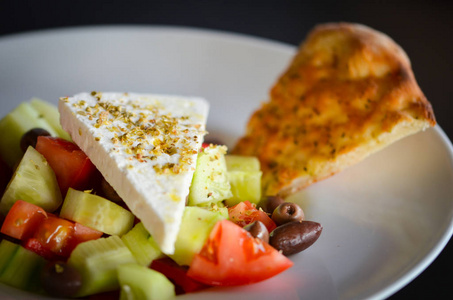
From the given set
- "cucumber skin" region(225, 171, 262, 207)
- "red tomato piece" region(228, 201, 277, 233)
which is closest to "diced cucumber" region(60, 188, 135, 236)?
"red tomato piece" region(228, 201, 277, 233)

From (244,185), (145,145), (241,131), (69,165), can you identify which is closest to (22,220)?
(69,165)

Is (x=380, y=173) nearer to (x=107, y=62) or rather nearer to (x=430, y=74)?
(x=430, y=74)

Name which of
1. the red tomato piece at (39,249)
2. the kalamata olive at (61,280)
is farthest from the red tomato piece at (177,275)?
the red tomato piece at (39,249)

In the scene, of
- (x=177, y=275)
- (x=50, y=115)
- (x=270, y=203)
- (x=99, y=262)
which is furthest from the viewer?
(x=50, y=115)

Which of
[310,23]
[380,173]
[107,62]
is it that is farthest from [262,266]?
[310,23]

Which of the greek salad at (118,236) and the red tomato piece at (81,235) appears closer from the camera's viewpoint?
the greek salad at (118,236)

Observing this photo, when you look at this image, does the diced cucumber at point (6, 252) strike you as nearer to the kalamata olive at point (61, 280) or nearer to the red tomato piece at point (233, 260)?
the kalamata olive at point (61, 280)

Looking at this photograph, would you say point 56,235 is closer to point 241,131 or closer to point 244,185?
point 244,185
